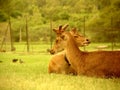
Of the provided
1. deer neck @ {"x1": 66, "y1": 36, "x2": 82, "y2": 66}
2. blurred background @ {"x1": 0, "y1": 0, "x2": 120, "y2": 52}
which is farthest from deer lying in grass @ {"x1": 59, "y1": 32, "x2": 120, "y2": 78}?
blurred background @ {"x1": 0, "y1": 0, "x2": 120, "y2": 52}

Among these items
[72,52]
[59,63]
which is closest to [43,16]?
[72,52]

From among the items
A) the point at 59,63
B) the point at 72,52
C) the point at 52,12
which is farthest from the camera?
the point at 59,63

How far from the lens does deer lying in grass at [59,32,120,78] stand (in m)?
2.66

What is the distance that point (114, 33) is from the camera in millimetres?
2846

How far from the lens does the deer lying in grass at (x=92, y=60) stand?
105 inches

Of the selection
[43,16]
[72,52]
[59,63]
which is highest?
[43,16]

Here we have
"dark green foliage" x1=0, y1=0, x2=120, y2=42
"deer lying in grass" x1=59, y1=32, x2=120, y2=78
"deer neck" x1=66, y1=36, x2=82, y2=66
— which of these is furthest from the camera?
"deer neck" x1=66, y1=36, x2=82, y2=66

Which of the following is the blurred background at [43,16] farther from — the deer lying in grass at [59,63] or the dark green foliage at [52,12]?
the deer lying in grass at [59,63]

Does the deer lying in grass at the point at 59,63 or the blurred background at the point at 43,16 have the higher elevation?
the blurred background at the point at 43,16

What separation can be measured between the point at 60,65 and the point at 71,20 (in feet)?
3.55

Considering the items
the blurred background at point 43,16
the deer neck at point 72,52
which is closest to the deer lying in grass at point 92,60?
the deer neck at point 72,52

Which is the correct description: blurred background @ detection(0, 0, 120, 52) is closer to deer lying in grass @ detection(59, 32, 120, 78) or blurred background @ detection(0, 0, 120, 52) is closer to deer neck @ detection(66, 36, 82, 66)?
deer lying in grass @ detection(59, 32, 120, 78)

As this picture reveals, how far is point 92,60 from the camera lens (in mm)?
2865

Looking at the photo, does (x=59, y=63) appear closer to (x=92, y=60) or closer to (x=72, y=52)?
(x=72, y=52)
